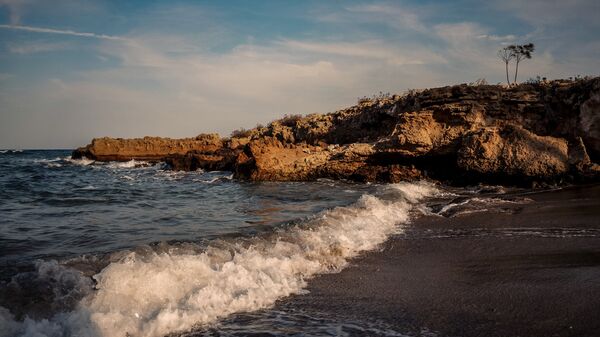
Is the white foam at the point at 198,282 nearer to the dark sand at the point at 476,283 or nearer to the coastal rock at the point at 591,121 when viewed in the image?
the dark sand at the point at 476,283

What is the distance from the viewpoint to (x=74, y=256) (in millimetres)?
5238

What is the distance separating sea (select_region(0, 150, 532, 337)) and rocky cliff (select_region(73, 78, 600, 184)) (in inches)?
173

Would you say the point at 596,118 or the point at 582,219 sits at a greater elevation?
the point at 596,118

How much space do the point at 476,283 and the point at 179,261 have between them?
9.97ft

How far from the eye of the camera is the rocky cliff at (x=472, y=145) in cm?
1425

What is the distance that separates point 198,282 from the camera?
4.33 meters

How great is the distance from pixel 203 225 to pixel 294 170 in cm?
1019

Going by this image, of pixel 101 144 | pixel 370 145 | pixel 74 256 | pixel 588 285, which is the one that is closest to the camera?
pixel 588 285

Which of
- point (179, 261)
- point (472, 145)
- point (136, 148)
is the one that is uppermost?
point (136, 148)

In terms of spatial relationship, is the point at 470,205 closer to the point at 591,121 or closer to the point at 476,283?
the point at 476,283

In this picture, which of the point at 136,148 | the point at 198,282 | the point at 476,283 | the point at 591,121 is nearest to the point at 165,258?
the point at 198,282

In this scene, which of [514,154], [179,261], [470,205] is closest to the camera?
[179,261]

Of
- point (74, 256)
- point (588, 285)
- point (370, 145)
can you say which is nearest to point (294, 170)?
point (370, 145)

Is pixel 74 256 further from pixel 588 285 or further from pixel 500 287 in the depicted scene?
pixel 588 285
